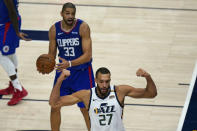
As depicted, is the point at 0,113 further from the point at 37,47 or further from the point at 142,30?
the point at 142,30

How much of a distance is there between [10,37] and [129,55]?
2.60 metres

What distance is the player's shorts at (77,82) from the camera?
5.57 metres

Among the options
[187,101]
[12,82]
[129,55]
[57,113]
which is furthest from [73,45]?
[129,55]

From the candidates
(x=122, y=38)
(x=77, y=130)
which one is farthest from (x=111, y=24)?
(x=77, y=130)

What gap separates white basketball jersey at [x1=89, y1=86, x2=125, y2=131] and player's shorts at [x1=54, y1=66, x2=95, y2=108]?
1.03 metres

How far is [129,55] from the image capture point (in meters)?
8.12

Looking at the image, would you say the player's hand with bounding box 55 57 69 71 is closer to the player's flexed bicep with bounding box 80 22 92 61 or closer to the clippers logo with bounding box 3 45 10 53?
the player's flexed bicep with bounding box 80 22 92 61

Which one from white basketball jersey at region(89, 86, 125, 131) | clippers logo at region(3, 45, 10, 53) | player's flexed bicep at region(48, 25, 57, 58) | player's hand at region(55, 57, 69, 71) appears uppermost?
player's flexed bicep at region(48, 25, 57, 58)

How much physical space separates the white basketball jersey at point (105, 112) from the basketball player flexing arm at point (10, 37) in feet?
7.02

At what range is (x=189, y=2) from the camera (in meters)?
10.1

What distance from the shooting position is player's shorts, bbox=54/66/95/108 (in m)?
5.57

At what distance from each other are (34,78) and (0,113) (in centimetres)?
112

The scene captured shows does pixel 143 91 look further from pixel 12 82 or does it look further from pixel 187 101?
pixel 12 82

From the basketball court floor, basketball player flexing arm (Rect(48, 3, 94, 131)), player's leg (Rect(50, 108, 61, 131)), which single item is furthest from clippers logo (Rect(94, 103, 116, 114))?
the basketball court floor
